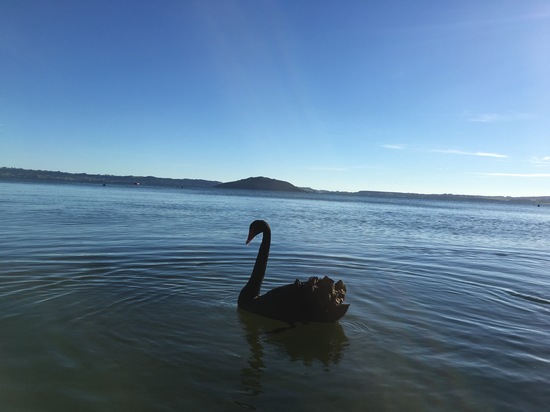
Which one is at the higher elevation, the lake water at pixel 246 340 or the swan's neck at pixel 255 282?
the swan's neck at pixel 255 282

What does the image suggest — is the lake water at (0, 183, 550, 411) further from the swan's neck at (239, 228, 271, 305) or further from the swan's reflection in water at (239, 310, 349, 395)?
the swan's neck at (239, 228, 271, 305)

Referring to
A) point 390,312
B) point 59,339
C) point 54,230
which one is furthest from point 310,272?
point 54,230

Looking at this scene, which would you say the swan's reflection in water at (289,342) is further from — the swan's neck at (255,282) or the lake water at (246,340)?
the swan's neck at (255,282)

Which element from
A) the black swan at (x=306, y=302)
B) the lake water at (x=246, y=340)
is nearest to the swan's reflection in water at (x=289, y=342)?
the lake water at (x=246, y=340)

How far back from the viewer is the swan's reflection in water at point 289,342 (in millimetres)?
5328

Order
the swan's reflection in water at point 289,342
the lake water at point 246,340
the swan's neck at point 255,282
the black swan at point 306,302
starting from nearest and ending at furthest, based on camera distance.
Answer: the lake water at point 246,340, the swan's reflection in water at point 289,342, the black swan at point 306,302, the swan's neck at point 255,282

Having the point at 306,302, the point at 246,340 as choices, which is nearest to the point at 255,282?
the point at 306,302

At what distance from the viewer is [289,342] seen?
6.38 metres

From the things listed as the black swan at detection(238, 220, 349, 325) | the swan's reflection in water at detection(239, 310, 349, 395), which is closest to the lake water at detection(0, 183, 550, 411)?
the swan's reflection in water at detection(239, 310, 349, 395)

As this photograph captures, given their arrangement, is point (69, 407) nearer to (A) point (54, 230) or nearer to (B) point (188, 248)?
(B) point (188, 248)

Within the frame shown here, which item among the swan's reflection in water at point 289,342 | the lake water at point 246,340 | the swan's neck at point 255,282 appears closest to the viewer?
the lake water at point 246,340

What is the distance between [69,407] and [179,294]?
4.23 metres

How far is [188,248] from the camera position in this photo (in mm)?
14648

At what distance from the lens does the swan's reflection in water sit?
5.33 meters
